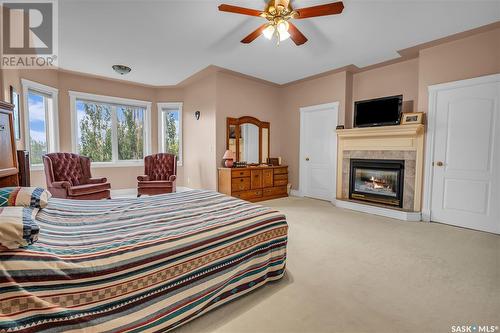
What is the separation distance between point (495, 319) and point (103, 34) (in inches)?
195

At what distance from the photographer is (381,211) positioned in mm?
3936

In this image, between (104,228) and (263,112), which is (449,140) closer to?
(263,112)

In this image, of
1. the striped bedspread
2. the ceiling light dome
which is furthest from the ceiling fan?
the ceiling light dome

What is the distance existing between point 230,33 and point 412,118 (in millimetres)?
3143

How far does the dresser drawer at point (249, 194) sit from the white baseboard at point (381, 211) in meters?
1.60

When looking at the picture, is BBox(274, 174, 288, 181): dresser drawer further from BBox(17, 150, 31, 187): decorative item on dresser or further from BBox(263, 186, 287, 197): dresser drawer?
BBox(17, 150, 31, 187): decorative item on dresser

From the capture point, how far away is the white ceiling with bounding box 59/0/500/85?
103 inches

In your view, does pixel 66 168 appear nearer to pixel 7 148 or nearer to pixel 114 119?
pixel 114 119

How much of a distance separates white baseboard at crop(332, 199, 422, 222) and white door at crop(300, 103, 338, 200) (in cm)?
46

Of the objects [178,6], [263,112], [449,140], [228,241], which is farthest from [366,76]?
[228,241]

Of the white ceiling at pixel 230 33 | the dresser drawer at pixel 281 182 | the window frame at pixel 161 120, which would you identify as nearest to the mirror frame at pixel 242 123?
the dresser drawer at pixel 281 182

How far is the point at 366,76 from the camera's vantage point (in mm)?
4641

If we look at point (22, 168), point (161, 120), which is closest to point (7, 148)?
point (22, 168)

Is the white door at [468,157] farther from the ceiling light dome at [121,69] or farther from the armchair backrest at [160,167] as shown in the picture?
the ceiling light dome at [121,69]
